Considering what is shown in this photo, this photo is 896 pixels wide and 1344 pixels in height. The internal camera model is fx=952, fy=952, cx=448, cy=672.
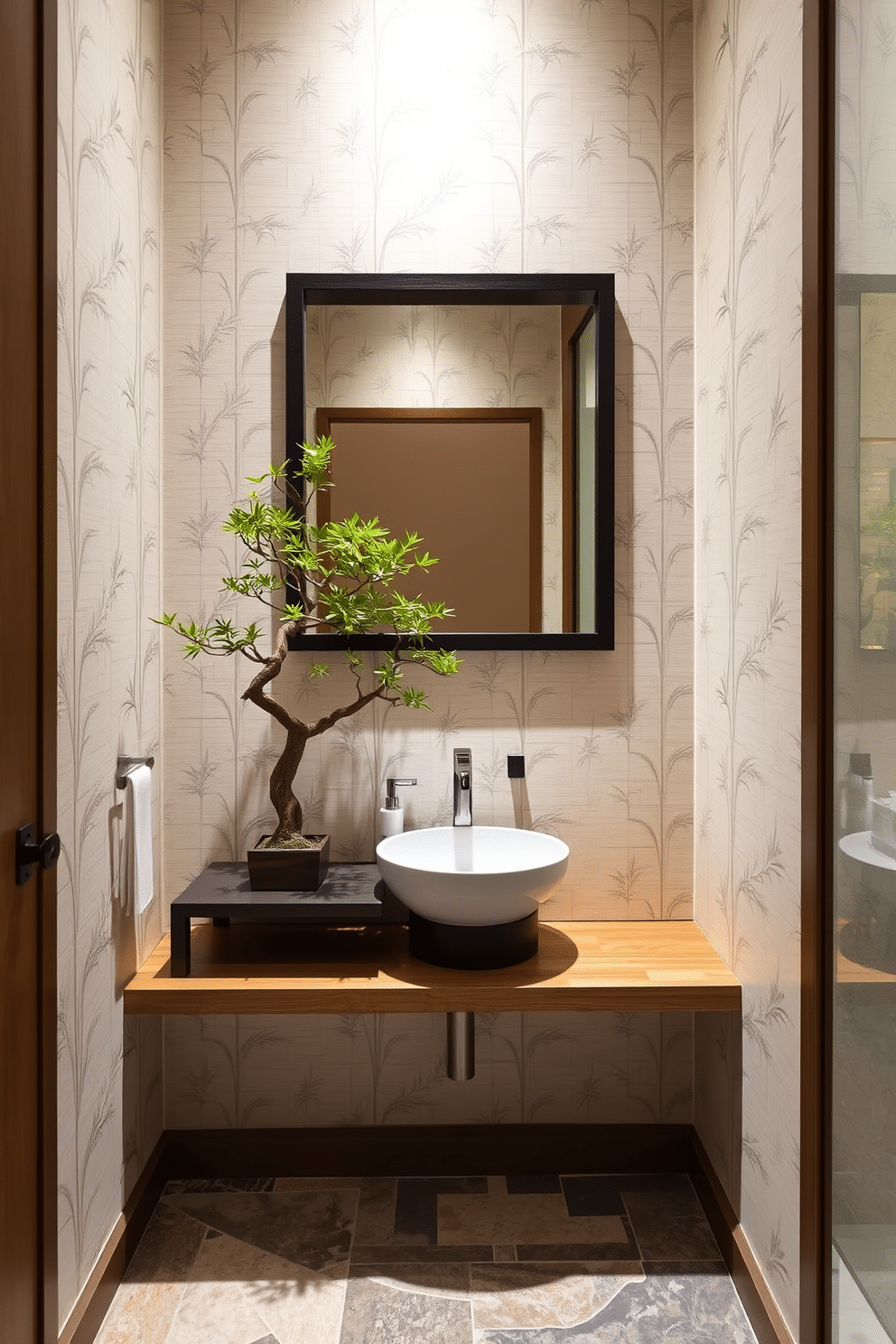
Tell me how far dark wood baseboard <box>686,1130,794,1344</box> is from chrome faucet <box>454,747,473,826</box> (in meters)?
0.91

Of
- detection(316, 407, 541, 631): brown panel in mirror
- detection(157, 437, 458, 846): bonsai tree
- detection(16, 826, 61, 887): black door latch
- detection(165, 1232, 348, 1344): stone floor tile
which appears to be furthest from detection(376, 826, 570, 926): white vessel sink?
detection(165, 1232, 348, 1344): stone floor tile

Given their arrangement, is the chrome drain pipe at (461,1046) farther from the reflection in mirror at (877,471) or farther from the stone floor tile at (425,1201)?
the reflection in mirror at (877,471)

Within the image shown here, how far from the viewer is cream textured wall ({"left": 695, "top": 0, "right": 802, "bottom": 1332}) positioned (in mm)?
1556

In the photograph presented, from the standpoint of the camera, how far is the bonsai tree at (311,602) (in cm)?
192

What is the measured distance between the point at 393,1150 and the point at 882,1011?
1360 mm

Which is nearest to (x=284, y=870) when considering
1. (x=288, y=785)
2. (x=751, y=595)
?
(x=288, y=785)

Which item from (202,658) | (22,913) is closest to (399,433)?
(202,658)

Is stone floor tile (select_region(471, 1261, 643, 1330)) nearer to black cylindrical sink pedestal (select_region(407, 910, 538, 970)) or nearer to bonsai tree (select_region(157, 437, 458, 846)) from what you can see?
black cylindrical sink pedestal (select_region(407, 910, 538, 970))

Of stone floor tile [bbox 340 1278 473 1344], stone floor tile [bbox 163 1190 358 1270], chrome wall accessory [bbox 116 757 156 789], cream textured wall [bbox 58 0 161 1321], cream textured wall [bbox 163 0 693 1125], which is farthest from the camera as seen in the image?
cream textured wall [bbox 163 0 693 1125]

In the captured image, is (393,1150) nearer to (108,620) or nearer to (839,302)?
(108,620)

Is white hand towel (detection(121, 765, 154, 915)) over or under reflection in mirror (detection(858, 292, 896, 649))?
under

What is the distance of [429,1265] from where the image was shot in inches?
73.4

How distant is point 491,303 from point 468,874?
49.8 inches

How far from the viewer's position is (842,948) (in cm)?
136
